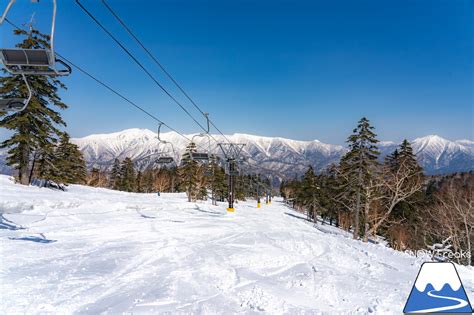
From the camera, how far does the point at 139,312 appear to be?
5.85 meters

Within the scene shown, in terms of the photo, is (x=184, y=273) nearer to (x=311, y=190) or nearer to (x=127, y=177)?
(x=311, y=190)

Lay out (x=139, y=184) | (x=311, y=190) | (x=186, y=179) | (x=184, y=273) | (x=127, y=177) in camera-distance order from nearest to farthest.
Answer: (x=184, y=273) < (x=186, y=179) < (x=311, y=190) < (x=127, y=177) < (x=139, y=184)

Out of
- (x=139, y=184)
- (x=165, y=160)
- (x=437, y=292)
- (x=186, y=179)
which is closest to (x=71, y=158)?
(x=186, y=179)

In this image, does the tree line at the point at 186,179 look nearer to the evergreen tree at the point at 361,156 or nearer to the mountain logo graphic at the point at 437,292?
the evergreen tree at the point at 361,156

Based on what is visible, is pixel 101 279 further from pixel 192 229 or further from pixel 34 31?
pixel 34 31

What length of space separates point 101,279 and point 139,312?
239 centimetres

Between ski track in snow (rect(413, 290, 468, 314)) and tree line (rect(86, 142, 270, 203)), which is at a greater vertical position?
tree line (rect(86, 142, 270, 203))

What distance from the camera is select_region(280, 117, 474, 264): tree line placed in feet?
87.4

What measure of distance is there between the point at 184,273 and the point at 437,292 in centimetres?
675

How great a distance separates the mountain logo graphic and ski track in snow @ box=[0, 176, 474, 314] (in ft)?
11.3

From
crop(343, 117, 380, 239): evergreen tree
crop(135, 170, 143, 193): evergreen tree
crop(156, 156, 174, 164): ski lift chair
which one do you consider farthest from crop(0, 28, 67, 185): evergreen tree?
crop(135, 170, 143, 193): evergreen tree

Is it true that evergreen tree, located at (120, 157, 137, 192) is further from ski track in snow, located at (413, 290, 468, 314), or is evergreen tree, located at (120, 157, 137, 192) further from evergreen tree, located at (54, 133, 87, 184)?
ski track in snow, located at (413, 290, 468, 314)

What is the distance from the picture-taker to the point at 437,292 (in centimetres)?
342

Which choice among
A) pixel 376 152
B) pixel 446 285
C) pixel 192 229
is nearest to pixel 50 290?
pixel 446 285
